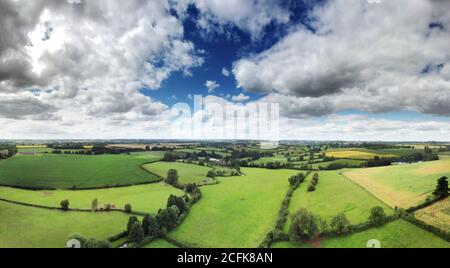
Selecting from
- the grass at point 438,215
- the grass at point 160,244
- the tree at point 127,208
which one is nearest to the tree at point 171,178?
the tree at point 127,208

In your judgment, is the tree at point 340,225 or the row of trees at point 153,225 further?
the row of trees at point 153,225

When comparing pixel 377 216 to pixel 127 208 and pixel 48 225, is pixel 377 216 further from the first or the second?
pixel 48 225

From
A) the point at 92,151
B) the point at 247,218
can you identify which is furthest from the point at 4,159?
the point at 247,218

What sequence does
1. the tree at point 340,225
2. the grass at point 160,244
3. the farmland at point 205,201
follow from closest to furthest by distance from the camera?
1. the farmland at point 205,201
2. the tree at point 340,225
3. the grass at point 160,244

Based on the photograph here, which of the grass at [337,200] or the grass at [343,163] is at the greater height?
the grass at [343,163]

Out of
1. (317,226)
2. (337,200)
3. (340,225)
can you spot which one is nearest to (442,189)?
(340,225)

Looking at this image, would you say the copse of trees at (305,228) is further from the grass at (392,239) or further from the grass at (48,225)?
the grass at (48,225)
